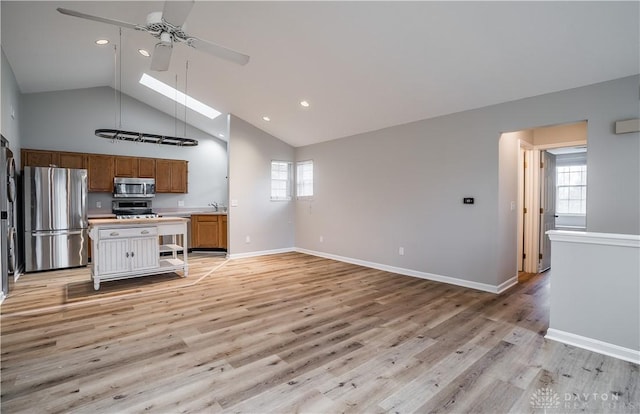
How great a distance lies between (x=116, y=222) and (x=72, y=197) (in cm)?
204

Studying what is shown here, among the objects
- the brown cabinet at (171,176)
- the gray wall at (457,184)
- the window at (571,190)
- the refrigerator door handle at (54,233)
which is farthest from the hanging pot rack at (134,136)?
the window at (571,190)

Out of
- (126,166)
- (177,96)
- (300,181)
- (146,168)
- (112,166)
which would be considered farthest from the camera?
(300,181)

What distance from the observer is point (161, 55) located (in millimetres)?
2871

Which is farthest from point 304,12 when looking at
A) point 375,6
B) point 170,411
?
point 170,411

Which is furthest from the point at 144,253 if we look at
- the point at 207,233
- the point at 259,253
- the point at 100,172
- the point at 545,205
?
the point at 545,205

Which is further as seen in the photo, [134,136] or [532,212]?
[532,212]

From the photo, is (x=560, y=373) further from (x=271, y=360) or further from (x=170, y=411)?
(x=170, y=411)

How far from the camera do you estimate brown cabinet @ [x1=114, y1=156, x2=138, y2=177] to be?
6.39m

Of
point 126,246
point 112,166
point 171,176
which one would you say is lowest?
point 126,246

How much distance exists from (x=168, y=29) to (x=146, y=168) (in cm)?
505

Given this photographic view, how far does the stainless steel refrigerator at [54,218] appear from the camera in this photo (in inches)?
198

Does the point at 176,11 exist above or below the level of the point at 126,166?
above

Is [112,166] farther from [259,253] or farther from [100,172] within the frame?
[259,253]

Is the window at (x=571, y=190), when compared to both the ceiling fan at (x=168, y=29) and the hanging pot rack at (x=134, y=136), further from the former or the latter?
the hanging pot rack at (x=134, y=136)
